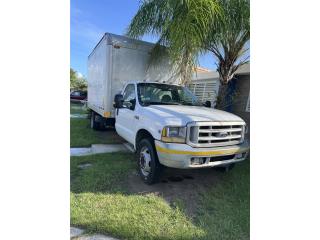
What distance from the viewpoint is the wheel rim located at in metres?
4.30

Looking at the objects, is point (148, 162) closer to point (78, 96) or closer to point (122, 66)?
point (122, 66)

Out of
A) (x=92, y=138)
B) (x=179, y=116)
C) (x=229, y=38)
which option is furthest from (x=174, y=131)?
(x=92, y=138)

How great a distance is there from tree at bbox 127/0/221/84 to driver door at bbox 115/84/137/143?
1331 mm

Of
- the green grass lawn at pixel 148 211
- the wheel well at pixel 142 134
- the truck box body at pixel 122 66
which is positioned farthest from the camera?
the truck box body at pixel 122 66

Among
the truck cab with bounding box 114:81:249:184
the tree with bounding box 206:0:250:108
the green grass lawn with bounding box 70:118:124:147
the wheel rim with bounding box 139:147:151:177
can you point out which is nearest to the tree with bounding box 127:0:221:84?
the tree with bounding box 206:0:250:108

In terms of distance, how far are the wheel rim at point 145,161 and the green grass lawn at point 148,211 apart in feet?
1.35

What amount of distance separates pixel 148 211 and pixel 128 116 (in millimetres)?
2349

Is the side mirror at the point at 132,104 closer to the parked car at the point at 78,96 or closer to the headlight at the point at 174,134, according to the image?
the headlight at the point at 174,134

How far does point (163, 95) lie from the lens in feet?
17.7

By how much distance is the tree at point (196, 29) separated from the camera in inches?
203

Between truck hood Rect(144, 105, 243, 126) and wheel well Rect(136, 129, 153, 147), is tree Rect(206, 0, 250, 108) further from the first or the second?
wheel well Rect(136, 129, 153, 147)

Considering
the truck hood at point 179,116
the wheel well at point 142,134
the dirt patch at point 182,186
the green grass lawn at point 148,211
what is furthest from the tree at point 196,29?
the green grass lawn at point 148,211
